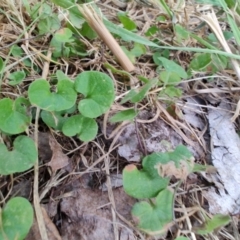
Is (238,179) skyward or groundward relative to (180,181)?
groundward

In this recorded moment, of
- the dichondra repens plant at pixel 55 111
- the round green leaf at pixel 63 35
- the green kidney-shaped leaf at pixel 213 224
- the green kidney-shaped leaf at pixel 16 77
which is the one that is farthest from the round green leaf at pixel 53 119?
the green kidney-shaped leaf at pixel 213 224

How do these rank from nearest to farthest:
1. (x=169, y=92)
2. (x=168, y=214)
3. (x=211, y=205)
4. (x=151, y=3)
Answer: (x=168, y=214), (x=211, y=205), (x=169, y=92), (x=151, y=3)

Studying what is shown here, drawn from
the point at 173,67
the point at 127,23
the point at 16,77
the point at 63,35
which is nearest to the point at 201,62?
the point at 173,67

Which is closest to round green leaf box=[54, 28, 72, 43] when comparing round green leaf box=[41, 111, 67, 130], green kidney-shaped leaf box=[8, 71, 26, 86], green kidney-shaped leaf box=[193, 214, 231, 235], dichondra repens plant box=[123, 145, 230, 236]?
green kidney-shaped leaf box=[8, 71, 26, 86]

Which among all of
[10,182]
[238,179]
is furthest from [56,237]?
[238,179]

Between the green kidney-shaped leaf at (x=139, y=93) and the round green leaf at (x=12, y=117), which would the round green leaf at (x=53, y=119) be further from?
the green kidney-shaped leaf at (x=139, y=93)

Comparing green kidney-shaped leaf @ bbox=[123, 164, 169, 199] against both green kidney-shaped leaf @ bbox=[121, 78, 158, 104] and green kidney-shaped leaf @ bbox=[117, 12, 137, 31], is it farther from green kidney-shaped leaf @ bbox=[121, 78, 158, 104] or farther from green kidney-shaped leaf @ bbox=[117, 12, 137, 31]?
green kidney-shaped leaf @ bbox=[117, 12, 137, 31]

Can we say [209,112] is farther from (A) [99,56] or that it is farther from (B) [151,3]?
(B) [151,3]
